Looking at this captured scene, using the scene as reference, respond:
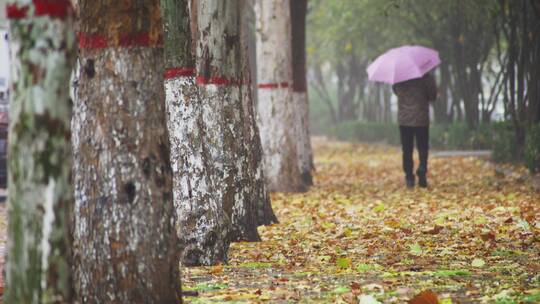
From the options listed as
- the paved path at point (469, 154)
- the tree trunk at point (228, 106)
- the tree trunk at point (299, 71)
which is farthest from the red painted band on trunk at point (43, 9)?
the paved path at point (469, 154)

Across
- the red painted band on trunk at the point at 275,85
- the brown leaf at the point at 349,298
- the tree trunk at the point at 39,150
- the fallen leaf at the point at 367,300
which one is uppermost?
the red painted band on trunk at the point at 275,85

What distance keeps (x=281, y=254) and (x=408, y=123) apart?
7511 mm

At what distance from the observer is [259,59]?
1839cm

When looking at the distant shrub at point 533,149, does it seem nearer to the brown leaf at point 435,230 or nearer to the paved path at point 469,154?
the brown leaf at point 435,230

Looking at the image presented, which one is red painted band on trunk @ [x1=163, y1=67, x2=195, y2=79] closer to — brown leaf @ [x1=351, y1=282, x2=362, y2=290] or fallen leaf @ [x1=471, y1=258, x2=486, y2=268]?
fallen leaf @ [x1=471, y1=258, x2=486, y2=268]

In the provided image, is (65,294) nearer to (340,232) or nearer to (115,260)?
(115,260)

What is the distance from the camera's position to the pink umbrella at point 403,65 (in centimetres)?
1761

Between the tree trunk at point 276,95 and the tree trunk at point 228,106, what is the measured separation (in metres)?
5.98

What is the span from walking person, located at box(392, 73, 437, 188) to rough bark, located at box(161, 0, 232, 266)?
26.9ft

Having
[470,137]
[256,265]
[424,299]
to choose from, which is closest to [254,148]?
[256,265]

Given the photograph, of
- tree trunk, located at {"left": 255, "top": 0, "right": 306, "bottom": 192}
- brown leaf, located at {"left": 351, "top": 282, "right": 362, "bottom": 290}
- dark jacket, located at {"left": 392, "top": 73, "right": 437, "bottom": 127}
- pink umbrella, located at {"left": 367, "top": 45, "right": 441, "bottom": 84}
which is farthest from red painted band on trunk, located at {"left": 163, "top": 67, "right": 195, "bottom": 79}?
tree trunk, located at {"left": 255, "top": 0, "right": 306, "bottom": 192}

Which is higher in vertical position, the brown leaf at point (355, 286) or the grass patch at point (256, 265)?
the brown leaf at point (355, 286)

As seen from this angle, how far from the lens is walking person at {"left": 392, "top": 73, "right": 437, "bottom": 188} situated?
17.5 m

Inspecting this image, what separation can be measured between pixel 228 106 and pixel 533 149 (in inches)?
336
